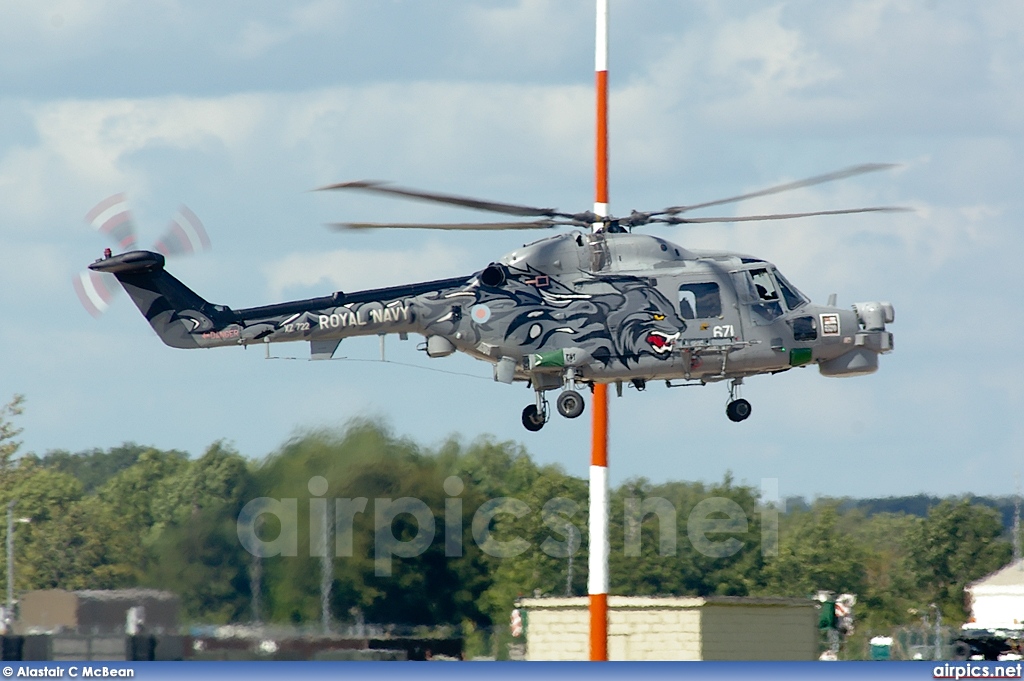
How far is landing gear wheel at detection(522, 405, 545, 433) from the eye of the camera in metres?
31.5

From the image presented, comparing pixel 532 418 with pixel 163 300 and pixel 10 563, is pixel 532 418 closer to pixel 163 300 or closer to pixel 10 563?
pixel 163 300

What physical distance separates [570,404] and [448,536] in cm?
1337

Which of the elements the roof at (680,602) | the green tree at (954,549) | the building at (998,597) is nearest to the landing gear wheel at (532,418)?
the roof at (680,602)

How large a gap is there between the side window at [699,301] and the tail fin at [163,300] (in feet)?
26.0

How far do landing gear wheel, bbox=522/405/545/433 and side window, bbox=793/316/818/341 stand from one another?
466cm

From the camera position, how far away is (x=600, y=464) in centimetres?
3722

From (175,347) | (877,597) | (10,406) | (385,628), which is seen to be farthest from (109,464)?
(877,597)

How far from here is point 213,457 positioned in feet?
146

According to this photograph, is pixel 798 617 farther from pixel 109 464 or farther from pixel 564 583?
pixel 109 464

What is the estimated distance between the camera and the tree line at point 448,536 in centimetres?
4088

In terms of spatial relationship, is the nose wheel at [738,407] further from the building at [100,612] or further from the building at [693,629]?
the building at [100,612]

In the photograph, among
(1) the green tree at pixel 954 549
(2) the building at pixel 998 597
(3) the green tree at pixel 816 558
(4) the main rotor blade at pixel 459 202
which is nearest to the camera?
(4) the main rotor blade at pixel 459 202

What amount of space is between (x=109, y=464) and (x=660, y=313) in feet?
79.9

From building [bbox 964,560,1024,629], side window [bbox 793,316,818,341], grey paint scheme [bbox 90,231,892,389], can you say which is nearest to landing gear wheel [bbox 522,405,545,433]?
grey paint scheme [bbox 90,231,892,389]
